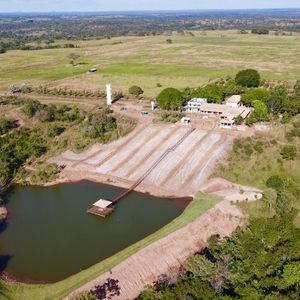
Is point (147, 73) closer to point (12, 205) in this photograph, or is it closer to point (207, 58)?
point (207, 58)

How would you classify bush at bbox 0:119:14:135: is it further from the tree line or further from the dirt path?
the dirt path

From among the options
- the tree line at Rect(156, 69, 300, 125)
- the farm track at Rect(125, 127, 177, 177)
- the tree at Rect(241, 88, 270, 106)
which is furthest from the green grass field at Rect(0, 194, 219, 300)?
the tree at Rect(241, 88, 270, 106)

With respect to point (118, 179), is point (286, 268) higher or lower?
higher

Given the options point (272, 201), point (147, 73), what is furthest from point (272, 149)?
point (147, 73)

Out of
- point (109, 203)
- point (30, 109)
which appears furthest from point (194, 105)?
point (109, 203)

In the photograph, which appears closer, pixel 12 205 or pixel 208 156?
pixel 12 205

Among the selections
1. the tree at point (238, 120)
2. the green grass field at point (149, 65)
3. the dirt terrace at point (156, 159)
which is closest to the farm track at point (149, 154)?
the dirt terrace at point (156, 159)

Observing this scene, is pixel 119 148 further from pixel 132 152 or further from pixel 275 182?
pixel 275 182

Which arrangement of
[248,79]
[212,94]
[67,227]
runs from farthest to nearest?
1. [248,79]
2. [212,94]
3. [67,227]
